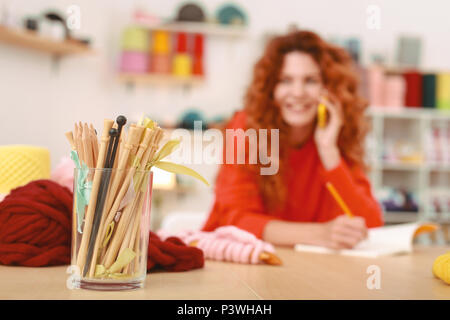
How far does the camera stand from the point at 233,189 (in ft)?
4.29

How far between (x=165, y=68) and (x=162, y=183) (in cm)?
72

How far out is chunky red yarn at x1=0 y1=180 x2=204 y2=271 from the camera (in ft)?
2.10

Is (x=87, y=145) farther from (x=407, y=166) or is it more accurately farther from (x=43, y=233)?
(x=407, y=166)

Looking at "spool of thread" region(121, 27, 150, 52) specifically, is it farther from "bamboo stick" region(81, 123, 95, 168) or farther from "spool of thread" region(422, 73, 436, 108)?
"bamboo stick" region(81, 123, 95, 168)

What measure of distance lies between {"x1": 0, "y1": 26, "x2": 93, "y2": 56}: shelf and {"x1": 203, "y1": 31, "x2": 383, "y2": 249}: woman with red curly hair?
1.45 m

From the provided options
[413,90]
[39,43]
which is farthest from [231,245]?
[413,90]

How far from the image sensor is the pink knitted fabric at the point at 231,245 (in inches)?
29.9

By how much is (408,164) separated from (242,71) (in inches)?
48.1

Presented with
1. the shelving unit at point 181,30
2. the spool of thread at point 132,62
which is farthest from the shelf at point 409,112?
the spool of thread at point 132,62

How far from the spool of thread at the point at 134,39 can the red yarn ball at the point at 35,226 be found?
8.87 feet

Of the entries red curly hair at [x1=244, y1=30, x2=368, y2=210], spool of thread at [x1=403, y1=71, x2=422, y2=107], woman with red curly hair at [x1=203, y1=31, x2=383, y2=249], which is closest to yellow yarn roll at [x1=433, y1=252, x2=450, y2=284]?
woman with red curly hair at [x1=203, y1=31, x2=383, y2=249]

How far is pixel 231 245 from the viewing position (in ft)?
2.57

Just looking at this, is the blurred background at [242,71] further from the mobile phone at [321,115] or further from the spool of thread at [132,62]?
the mobile phone at [321,115]

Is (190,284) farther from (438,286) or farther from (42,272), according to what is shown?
(438,286)
